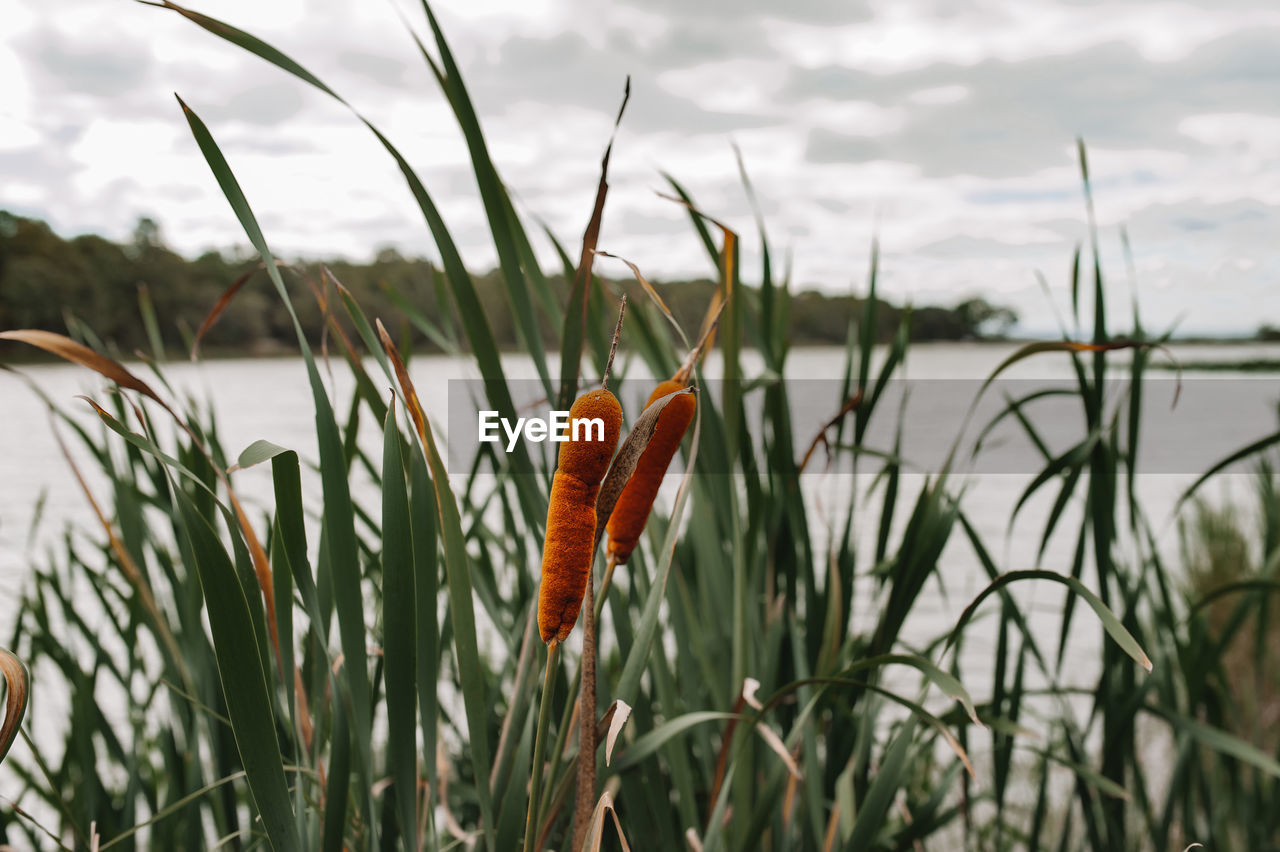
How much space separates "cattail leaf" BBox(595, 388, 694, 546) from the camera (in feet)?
0.94

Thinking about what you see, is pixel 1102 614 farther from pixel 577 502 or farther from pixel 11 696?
pixel 11 696

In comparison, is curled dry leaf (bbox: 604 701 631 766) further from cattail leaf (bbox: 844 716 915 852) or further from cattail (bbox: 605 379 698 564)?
cattail leaf (bbox: 844 716 915 852)

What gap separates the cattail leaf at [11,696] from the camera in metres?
0.29

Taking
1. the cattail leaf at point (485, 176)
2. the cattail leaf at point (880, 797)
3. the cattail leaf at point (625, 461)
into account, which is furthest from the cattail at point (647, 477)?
the cattail leaf at point (880, 797)

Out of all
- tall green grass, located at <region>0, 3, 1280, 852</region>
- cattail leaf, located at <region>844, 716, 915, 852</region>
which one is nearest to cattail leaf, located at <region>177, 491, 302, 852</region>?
tall green grass, located at <region>0, 3, 1280, 852</region>

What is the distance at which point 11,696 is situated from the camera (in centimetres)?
30

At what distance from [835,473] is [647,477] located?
0.61m

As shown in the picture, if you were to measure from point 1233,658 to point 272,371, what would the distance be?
23524 mm

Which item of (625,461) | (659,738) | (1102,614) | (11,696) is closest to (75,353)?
(11,696)

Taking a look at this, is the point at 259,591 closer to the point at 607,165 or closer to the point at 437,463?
the point at 437,463

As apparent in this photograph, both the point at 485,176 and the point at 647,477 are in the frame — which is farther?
the point at 485,176

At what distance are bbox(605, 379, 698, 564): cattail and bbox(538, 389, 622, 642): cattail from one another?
4 centimetres

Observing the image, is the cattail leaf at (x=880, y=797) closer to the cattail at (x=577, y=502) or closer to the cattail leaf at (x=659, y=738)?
the cattail leaf at (x=659, y=738)

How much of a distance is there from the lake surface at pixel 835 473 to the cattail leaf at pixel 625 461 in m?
0.21
